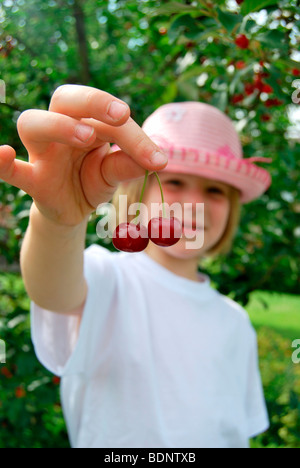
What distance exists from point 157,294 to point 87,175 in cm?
68

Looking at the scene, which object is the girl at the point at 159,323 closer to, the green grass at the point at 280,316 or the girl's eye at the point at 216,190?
the girl's eye at the point at 216,190

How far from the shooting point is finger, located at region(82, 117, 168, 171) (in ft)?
1.84

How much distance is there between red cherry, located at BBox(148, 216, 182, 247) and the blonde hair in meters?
0.53

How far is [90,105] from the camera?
0.56m

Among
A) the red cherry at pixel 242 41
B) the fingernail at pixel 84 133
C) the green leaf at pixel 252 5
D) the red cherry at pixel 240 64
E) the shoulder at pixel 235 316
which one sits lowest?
the shoulder at pixel 235 316

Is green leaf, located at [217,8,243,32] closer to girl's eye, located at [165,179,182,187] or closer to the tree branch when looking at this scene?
girl's eye, located at [165,179,182,187]

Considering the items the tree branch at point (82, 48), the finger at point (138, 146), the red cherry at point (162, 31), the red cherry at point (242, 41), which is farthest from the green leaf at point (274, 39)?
the tree branch at point (82, 48)

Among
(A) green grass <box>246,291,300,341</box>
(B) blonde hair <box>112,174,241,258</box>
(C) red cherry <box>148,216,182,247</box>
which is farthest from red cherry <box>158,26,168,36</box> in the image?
(A) green grass <box>246,291,300,341</box>

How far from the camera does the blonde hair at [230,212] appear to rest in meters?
1.30

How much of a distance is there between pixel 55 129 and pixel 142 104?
1.45 metres

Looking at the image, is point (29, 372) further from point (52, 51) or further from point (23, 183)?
point (52, 51)

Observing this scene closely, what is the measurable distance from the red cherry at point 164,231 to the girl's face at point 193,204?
0.56m

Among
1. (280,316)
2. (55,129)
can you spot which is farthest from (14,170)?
(280,316)

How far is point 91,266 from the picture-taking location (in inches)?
45.4
